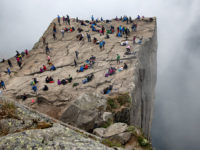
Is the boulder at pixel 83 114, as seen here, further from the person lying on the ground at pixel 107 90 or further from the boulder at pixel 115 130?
the person lying on the ground at pixel 107 90

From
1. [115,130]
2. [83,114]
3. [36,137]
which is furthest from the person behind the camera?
[83,114]

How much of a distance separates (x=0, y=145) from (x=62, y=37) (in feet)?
130

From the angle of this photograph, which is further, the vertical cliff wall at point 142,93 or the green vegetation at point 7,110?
the vertical cliff wall at point 142,93

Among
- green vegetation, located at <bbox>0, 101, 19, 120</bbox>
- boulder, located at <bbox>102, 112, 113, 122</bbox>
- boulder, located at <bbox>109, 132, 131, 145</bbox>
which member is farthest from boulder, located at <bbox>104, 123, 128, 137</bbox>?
green vegetation, located at <bbox>0, 101, 19, 120</bbox>

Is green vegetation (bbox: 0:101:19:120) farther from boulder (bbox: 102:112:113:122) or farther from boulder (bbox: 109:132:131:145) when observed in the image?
boulder (bbox: 102:112:113:122)

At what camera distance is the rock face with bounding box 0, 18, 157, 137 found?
1812 cm

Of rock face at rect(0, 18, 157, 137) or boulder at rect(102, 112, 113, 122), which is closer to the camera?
boulder at rect(102, 112, 113, 122)

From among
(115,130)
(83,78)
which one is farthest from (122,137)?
(83,78)

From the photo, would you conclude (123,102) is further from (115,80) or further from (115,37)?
(115,37)

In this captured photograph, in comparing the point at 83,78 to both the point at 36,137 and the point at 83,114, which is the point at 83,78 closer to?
the point at 83,114

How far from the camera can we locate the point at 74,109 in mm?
17438

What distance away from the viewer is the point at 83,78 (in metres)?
29.2

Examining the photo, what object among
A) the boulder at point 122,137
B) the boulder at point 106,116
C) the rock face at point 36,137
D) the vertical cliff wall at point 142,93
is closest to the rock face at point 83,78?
the vertical cliff wall at point 142,93

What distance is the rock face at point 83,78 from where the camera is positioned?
1812 centimetres
